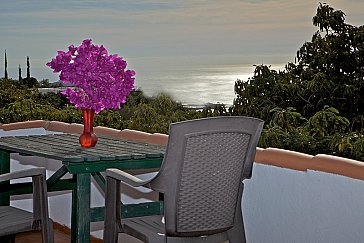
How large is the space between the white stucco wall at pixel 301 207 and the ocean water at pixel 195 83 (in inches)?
94.6

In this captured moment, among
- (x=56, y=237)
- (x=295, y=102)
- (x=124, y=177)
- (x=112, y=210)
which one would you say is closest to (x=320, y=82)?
(x=295, y=102)

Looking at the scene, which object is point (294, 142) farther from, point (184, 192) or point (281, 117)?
point (281, 117)

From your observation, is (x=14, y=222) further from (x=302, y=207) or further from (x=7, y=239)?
(x=302, y=207)

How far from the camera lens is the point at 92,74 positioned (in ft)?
10.3

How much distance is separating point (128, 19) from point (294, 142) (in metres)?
4.82

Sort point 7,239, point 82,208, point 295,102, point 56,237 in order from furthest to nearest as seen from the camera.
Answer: point 295,102 < point 56,237 < point 7,239 < point 82,208

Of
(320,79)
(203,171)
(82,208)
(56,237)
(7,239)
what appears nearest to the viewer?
(203,171)

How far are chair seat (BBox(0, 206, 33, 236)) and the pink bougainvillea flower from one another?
0.55 meters

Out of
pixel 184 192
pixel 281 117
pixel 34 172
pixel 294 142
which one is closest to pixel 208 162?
pixel 184 192

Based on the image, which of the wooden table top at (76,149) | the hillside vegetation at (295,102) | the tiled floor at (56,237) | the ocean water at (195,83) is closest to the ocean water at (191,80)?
the ocean water at (195,83)

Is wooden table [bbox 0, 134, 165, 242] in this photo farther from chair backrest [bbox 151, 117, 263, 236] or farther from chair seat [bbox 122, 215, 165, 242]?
chair backrest [bbox 151, 117, 263, 236]

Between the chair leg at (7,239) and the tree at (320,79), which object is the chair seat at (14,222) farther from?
the tree at (320,79)

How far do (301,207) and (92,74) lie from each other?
Result: 1089 millimetres

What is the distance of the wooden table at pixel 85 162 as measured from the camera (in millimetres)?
2888
